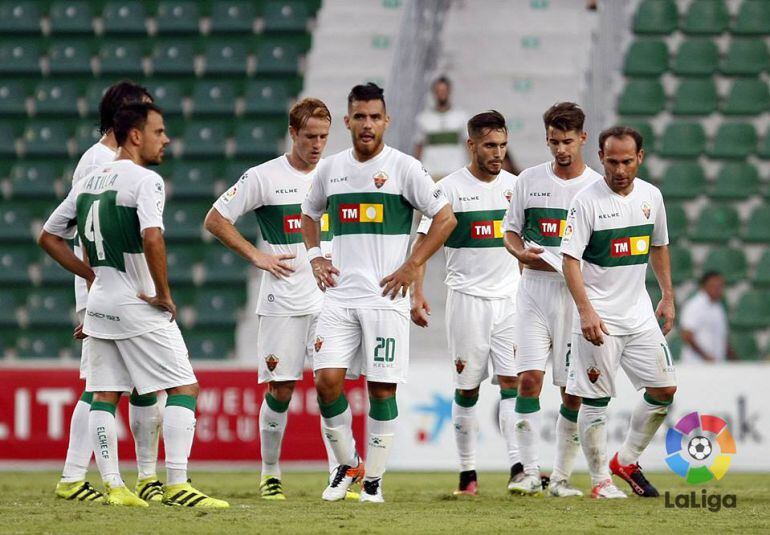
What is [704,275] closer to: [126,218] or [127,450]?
[127,450]

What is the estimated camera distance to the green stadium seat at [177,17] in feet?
59.0

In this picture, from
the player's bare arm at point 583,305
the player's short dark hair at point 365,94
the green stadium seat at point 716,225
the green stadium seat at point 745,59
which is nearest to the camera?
the player's short dark hair at point 365,94

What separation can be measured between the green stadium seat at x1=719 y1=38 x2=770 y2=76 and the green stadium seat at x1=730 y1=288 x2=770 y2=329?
10.4 feet

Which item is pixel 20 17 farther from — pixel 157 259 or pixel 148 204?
pixel 157 259

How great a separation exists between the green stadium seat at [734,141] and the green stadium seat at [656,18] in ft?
5.40

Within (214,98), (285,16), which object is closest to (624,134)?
(214,98)

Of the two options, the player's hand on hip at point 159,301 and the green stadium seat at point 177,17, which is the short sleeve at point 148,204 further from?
the green stadium seat at point 177,17

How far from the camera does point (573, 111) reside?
8.73 metres

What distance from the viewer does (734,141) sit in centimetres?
1644

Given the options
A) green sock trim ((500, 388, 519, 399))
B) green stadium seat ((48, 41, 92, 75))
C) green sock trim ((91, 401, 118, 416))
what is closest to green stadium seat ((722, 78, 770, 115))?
green stadium seat ((48, 41, 92, 75))

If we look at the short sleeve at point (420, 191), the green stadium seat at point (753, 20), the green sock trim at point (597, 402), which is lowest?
the green sock trim at point (597, 402)

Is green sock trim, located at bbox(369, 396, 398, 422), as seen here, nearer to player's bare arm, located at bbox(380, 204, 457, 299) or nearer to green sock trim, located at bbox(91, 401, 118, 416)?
player's bare arm, located at bbox(380, 204, 457, 299)

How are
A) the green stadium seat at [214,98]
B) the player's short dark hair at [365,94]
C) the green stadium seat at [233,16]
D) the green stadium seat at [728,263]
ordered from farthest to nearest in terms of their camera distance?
the green stadium seat at [233,16] → the green stadium seat at [214,98] → the green stadium seat at [728,263] → the player's short dark hair at [365,94]

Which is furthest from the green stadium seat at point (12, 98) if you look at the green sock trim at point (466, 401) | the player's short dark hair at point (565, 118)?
the player's short dark hair at point (565, 118)
